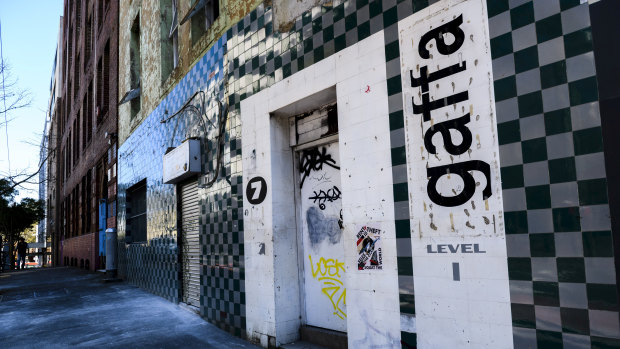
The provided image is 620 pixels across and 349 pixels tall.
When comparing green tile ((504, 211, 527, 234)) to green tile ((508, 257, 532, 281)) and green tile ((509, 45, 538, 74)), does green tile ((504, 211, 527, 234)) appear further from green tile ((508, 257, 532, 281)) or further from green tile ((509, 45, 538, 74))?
green tile ((509, 45, 538, 74))

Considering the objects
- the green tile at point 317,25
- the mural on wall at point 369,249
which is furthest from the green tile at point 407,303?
the green tile at point 317,25

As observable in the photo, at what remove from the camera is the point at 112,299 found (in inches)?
332

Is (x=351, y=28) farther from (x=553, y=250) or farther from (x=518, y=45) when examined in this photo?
(x=553, y=250)

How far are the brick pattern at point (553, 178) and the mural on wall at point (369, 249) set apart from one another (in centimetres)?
114

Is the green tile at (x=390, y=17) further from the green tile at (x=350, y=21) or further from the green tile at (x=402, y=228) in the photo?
the green tile at (x=402, y=228)

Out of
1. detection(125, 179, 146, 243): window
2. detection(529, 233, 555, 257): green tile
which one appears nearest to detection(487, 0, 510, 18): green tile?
detection(529, 233, 555, 257): green tile

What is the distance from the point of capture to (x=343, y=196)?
13.1 ft

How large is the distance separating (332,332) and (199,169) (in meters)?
3.31

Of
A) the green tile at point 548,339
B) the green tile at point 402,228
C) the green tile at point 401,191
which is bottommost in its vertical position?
the green tile at point 548,339

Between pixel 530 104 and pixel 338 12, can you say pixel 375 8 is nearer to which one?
pixel 338 12

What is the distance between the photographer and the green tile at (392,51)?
11.6 ft

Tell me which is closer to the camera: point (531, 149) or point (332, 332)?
point (531, 149)

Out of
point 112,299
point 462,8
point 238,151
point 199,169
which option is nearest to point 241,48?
point 238,151

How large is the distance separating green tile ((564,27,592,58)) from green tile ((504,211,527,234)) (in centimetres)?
99
